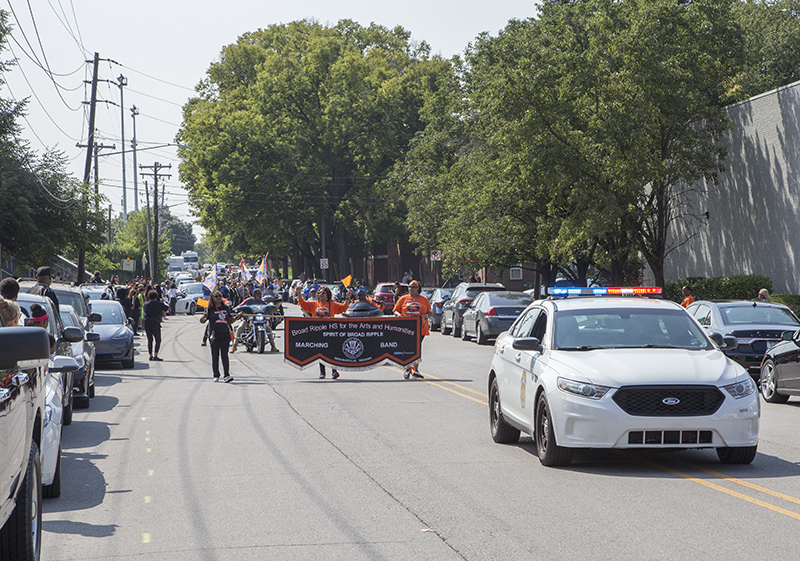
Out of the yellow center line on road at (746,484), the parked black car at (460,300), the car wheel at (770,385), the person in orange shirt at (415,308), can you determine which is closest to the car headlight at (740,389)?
the yellow center line on road at (746,484)

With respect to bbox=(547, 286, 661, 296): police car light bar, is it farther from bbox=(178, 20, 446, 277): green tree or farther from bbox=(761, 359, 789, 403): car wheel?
bbox=(178, 20, 446, 277): green tree

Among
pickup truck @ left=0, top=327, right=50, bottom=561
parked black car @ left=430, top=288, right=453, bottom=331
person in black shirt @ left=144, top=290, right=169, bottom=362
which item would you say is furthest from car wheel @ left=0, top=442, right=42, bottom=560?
parked black car @ left=430, top=288, right=453, bottom=331

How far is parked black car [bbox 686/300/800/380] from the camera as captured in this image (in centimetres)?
1784

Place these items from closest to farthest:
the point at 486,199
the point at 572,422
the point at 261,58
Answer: the point at 572,422 < the point at 486,199 < the point at 261,58

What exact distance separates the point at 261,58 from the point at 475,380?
195 feet

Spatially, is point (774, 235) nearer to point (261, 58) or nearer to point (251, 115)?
point (251, 115)

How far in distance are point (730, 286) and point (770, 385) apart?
16.1 metres

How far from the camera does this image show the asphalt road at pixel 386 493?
639 cm

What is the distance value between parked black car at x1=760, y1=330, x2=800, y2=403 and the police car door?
5.48m

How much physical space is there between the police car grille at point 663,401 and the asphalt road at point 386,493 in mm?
578

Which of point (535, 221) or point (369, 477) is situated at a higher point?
point (535, 221)

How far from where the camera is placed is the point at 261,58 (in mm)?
73875

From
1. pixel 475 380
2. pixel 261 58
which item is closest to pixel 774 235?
pixel 475 380

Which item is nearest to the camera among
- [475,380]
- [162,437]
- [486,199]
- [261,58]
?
[162,437]
